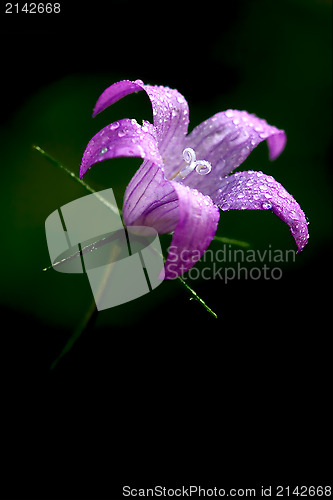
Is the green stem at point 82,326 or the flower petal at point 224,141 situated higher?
the flower petal at point 224,141

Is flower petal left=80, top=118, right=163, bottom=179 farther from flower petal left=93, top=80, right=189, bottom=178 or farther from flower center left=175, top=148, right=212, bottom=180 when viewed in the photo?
flower center left=175, top=148, right=212, bottom=180

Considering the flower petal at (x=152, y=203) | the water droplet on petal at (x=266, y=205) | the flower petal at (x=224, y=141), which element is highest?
the flower petal at (x=224, y=141)

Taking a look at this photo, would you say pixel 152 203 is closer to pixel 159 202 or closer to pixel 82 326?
pixel 159 202

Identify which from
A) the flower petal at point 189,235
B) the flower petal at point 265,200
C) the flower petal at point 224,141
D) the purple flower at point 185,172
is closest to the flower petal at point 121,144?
the purple flower at point 185,172

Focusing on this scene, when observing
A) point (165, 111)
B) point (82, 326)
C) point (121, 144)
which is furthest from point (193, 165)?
point (82, 326)

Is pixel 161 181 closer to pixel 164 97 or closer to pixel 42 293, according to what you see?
pixel 164 97

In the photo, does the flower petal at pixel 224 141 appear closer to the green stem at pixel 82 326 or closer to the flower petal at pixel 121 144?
the flower petal at pixel 121 144
